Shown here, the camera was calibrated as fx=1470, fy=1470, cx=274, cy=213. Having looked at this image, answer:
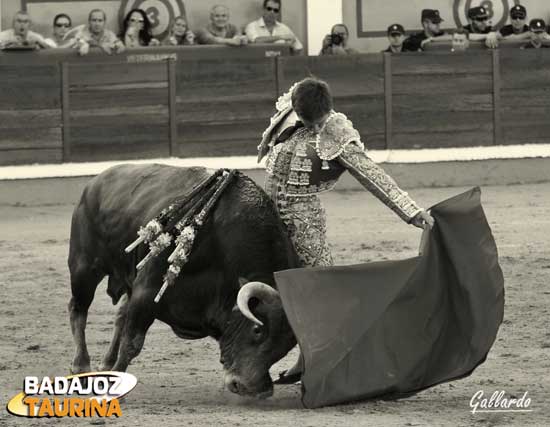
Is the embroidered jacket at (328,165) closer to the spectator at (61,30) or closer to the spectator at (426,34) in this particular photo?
the spectator at (61,30)

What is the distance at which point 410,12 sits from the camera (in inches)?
479

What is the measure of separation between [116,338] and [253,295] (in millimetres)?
892

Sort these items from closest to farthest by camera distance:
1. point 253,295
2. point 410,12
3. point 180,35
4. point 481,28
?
point 253,295
point 180,35
point 481,28
point 410,12

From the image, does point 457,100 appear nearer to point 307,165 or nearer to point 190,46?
point 190,46

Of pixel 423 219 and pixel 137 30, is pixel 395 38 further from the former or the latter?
pixel 423 219

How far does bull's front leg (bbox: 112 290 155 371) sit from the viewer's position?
4938mm

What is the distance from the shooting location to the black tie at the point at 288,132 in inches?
196

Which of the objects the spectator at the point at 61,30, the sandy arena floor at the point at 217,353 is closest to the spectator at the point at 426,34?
the sandy arena floor at the point at 217,353

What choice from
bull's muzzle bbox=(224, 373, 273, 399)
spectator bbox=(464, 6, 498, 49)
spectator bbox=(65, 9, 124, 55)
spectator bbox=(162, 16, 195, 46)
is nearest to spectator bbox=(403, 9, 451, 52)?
spectator bbox=(464, 6, 498, 49)

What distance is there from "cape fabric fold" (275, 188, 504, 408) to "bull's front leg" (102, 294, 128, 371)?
2.64ft

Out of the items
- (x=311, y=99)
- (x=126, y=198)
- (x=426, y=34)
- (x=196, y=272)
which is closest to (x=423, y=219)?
(x=311, y=99)

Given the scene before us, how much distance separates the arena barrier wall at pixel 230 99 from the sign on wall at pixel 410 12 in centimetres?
84

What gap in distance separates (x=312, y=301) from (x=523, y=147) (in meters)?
7.26

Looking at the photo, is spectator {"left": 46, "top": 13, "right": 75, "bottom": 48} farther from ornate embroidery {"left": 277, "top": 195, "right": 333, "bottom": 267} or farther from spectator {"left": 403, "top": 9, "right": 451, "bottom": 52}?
ornate embroidery {"left": 277, "top": 195, "right": 333, "bottom": 267}
